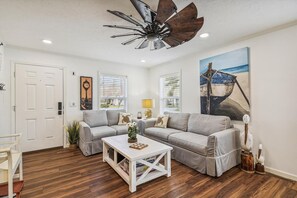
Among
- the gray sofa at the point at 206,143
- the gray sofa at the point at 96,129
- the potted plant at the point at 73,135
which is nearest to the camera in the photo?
the gray sofa at the point at 206,143

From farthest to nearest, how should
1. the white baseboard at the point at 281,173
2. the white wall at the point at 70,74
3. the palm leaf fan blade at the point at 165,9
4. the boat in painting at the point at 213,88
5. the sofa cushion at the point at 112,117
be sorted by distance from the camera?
the sofa cushion at the point at 112,117 → the white wall at the point at 70,74 → the boat in painting at the point at 213,88 → the white baseboard at the point at 281,173 → the palm leaf fan blade at the point at 165,9

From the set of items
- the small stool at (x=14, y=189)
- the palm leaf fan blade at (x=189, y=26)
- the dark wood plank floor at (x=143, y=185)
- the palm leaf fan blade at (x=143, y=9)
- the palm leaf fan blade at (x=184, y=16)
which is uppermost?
the palm leaf fan blade at (x=143, y=9)

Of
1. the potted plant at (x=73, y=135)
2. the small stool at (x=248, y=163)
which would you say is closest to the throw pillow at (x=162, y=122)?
the small stool at (x=248, y=163)

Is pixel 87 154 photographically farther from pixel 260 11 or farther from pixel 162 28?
pixel 260 11

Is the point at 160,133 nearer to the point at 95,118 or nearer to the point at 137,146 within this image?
the point at 137,146

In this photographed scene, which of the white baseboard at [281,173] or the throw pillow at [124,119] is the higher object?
the throw pillow at [124,119]

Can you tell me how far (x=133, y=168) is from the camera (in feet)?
6.56

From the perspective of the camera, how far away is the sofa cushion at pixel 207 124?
2.78 metres

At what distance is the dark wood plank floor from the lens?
1939 millimetres

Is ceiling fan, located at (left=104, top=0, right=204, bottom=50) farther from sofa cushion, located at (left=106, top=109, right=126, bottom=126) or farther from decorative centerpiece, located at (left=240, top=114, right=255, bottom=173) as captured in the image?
sofa cushion, located at (left=106, top=109, right=126, bottom=126)

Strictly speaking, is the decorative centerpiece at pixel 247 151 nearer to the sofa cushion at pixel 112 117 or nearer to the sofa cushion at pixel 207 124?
the sofa cushion at pixel 207 124

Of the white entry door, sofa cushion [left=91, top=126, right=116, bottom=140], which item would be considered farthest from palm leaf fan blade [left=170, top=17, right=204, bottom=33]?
the white entry door

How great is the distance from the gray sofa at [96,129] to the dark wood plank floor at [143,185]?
1.77ft

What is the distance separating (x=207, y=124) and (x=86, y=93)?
3162 millimetres
